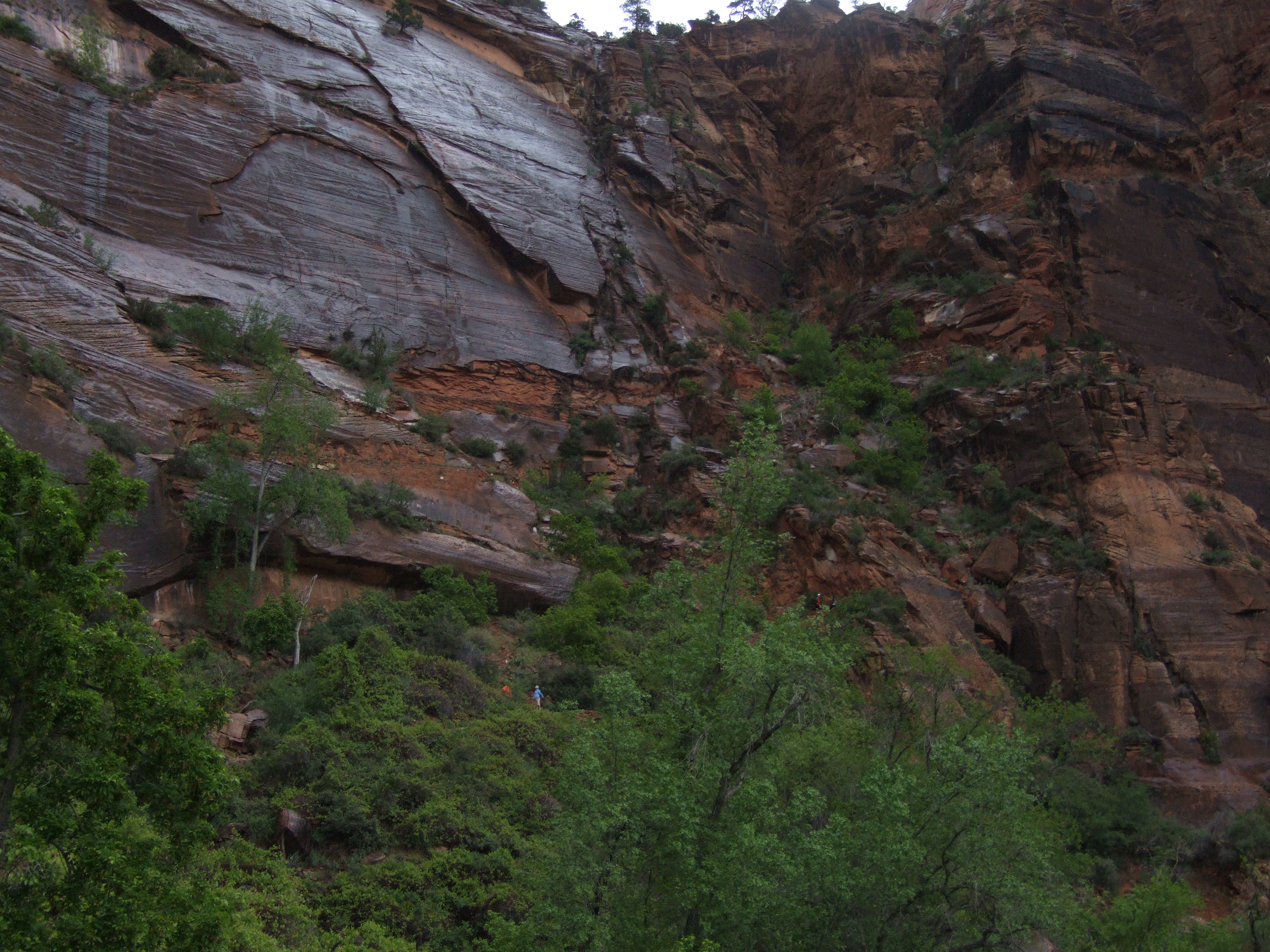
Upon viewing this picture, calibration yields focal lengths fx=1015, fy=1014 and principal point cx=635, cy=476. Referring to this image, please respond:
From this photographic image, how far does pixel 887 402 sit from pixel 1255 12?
3037 centimetres

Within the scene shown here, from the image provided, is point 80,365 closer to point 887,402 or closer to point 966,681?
point 966,681

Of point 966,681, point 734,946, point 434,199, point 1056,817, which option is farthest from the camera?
point 434,199

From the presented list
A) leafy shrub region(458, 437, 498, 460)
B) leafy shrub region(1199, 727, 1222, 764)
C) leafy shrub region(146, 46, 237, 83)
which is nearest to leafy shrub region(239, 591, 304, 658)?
leafy shrub region(458, 437, 498, 460)

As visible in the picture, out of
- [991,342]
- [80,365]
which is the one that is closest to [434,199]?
[80,365]

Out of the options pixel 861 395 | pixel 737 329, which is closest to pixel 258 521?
pixel 861 395

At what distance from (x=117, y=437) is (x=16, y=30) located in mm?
Result: 15975

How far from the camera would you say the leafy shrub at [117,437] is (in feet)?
64.4

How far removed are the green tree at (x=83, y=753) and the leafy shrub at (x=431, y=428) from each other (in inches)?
757

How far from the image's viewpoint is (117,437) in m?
20.0

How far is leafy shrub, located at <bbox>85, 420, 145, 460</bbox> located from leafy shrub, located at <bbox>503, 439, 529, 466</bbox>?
464 inches

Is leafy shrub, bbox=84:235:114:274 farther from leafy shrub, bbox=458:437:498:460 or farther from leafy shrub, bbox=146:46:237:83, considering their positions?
leafy shrub, bbox=458:437:498:460

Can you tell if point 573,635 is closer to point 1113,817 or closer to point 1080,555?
point 1113,817

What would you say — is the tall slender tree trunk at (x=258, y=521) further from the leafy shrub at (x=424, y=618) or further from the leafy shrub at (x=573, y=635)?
the leafy shrub at (x=573, y=635)

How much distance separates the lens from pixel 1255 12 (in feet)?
155
